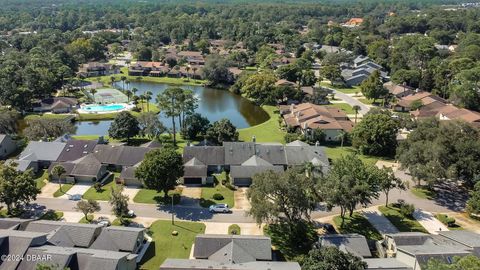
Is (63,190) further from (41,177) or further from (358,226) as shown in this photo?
(358,226)

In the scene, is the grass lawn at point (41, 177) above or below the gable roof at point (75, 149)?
below

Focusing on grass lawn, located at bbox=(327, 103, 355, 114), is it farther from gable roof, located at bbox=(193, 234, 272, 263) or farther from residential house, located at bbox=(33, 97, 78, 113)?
residential house, located at bbox=(33, 97, 78, 113)

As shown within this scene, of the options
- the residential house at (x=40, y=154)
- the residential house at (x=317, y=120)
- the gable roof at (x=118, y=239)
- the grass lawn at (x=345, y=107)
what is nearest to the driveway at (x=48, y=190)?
the residential house at (x=40, y=154)

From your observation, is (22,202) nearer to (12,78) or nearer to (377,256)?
(377,256)

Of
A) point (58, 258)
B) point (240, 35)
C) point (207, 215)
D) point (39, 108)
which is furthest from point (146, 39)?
point (58, 258)

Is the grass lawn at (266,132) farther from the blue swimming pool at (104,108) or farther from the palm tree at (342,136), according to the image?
the blue swimming pool at (104,108)

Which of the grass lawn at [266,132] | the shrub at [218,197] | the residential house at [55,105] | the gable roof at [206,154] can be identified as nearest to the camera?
the shrub at [218,197]
